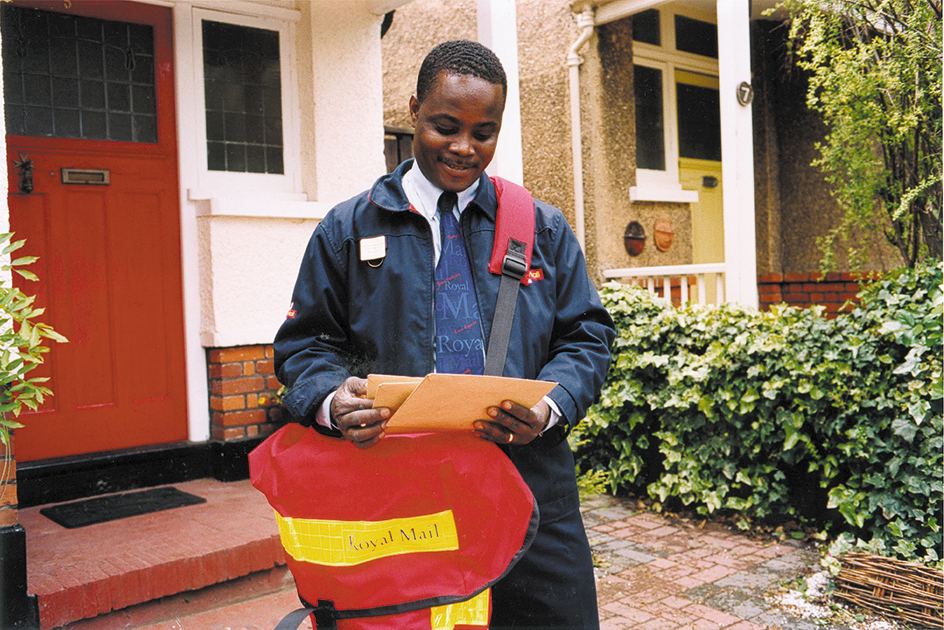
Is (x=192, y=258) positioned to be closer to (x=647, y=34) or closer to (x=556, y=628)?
(x=556, y=628)

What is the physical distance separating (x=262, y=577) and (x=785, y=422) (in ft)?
9.20

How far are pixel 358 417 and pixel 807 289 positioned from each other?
8192 millimetres

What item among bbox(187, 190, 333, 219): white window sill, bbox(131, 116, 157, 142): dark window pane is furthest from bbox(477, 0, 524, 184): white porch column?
bbox(131, 116, 157, 142): dark window pane

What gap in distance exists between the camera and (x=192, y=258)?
4664mm

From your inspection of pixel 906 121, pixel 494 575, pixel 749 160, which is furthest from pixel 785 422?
pixel 494 575

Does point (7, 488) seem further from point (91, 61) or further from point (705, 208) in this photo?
point (705, 208)

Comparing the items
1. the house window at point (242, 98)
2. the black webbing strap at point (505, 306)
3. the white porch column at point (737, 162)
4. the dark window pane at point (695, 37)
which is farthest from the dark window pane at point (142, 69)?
the dark window pane at point (695, 37)

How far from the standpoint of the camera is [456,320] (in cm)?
182

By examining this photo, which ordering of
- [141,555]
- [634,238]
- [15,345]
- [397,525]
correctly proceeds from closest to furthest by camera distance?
[397,525] < [15,345] < [141,555] < [634,238]

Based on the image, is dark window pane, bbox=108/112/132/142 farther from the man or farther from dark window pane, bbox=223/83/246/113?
the man

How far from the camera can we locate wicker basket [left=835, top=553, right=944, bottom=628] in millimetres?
3361

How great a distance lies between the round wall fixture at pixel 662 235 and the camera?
802 cm

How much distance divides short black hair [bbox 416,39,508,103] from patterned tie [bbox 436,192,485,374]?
1.27ft

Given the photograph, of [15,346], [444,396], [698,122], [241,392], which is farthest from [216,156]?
[698,122]
